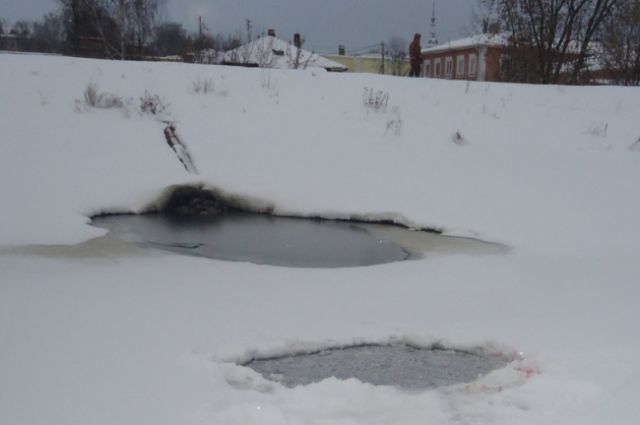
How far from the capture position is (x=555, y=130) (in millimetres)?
12070

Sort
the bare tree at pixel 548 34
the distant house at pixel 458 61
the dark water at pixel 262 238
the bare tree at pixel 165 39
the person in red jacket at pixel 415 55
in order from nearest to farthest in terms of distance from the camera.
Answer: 1. the dark water at pixel 262 238
2. the person in red jacket at pixel 415 55
3. the bare tree at pixel 548 34
4. the bare tree at pixel 165 39
5. the distant house at pixel 458 61

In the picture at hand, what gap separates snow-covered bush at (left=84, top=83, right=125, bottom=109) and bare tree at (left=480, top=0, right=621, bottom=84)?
54.1 ft

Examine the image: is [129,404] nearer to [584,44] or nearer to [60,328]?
[60,328]

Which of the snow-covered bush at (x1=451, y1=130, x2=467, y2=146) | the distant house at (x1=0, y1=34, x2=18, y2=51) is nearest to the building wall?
the snow-covered bush at (x1=451, y1=130, x2=467, y2=146)

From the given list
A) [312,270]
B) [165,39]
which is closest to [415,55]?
[312,270]

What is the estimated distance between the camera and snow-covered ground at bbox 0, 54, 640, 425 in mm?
3490

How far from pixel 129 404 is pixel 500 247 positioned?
487 centimetres

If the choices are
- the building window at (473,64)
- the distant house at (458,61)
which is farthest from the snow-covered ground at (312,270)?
the building window at (473,64)

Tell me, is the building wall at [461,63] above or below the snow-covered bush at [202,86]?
above

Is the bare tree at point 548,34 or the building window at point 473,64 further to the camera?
the building window at point 473,64

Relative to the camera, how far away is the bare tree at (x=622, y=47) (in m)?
24.7

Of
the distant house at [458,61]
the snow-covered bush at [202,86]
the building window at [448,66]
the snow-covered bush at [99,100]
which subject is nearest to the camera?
the snow-covered bush at [99,100]

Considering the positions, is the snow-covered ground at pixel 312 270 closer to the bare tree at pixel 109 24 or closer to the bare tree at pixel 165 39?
the bare tree at pixel 109 24

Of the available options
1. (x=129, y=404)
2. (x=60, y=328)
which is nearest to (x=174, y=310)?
(x=60, y=328)
